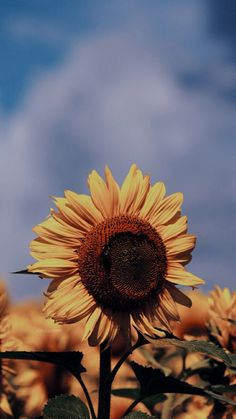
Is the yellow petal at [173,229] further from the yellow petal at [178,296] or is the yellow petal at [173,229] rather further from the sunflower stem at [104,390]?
the sunflower stem at [104,390]

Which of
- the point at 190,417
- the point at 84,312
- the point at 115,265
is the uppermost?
the point at 115,265

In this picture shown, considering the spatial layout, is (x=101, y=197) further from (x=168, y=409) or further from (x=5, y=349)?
(x=5, y=349)

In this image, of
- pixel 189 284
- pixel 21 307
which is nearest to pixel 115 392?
pixel 189 284

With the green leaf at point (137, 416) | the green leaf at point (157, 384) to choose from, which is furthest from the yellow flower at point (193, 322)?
the green leaf at point (137, 416)

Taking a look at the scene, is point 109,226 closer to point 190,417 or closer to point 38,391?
point 190,417

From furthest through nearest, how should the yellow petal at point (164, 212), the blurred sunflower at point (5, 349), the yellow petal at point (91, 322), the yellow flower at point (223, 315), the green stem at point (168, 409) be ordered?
1. the blurred sunflower at point (5, 349)
2. the yellow flower at point (223, 315)
3. the green stem at point (168, 409)
4. the yellow petal at point (164, 212)
5. the yellow petal at point (91, 322)

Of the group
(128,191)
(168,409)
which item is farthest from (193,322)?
(128,191)
